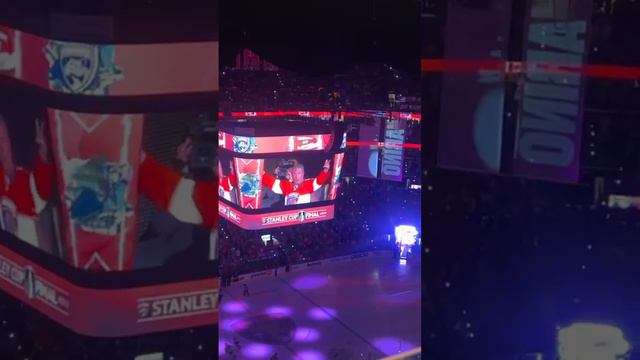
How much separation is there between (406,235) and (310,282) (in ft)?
8.98

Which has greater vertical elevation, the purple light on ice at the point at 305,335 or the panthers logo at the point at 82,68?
the panthers logo at the point at 82,68

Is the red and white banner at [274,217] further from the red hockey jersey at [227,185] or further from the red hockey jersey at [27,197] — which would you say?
the red hockey jersey at [27,197]

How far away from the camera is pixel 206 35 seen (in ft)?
10.8

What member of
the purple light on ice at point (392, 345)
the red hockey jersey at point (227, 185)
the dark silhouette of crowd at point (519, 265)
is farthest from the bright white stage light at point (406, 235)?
the dark silhouette of crowd at point (519, 265)

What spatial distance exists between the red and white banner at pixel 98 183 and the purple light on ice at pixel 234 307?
7.07 meters

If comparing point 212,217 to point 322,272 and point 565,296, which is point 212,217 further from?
point 322,272

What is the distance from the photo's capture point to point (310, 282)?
38.0ft

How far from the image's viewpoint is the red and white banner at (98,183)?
3.14 metres

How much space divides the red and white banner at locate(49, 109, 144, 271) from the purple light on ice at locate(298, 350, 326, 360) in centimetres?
573

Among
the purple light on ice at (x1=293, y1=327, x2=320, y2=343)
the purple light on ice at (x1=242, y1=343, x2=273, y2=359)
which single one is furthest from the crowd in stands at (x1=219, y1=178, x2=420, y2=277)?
the purple light on ice at (x1=242, y1=343, x2=273, y2=359)

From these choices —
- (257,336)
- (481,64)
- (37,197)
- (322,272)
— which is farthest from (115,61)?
(322,272)

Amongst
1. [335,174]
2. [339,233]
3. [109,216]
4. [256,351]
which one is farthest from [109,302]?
[339,233]

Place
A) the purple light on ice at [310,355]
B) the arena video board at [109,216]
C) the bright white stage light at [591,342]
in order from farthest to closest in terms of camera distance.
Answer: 1. the purple light on ice at [310,355]
2. the bright white stage light at [591,342]
3. the arena video board at [109,216]

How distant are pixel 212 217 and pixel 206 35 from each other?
1.00m
